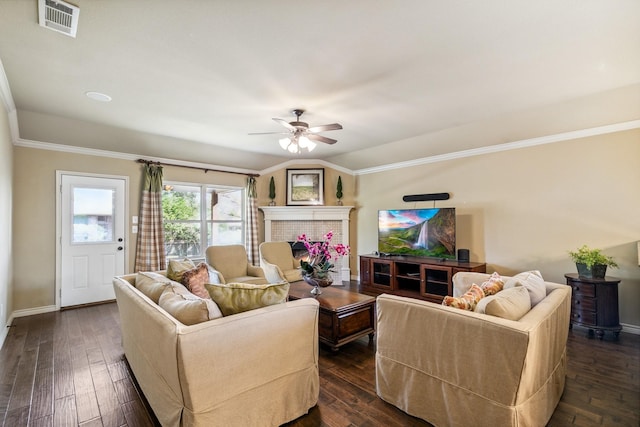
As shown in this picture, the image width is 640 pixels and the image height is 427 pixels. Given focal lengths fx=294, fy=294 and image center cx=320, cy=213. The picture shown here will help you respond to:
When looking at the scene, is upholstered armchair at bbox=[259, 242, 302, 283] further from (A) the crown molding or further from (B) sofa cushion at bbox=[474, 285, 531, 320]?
(B) sofa cushion at bbox=[474, 285, 531, 320]

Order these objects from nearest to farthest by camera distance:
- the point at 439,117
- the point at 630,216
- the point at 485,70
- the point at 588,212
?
the point at 485,70 → the point at 630,216 → the point at 588,212 → the point at 439,117

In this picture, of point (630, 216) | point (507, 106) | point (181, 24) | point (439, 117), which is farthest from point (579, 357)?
point (181, 24)

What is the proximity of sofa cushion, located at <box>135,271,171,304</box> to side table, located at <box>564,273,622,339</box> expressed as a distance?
4253mm

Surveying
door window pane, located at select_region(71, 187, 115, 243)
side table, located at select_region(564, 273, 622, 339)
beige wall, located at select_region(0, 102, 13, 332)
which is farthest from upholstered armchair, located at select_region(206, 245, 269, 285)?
side table, located at select_region(564, 273, 622, 339)

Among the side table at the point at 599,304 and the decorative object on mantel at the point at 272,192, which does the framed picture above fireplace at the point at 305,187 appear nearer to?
the decorative object on mantel at the point at 272,192

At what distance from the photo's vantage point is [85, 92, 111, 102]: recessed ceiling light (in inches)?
126

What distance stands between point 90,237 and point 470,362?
5.39 m

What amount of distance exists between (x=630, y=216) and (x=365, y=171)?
412 cm

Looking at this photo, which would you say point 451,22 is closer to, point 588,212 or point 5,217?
point 588,212

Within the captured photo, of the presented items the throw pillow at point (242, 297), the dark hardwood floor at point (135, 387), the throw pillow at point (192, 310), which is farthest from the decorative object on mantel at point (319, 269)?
the throw pillow at point (192, 310)

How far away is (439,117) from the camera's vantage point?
3928 millimetres

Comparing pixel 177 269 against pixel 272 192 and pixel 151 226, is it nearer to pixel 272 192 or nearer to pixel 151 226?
pixel 151 226

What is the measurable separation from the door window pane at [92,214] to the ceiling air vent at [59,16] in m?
3.23

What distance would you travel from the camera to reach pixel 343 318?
9.59 ft
